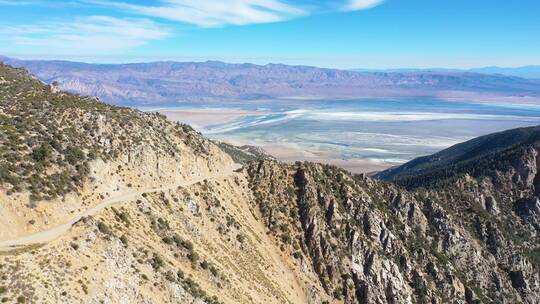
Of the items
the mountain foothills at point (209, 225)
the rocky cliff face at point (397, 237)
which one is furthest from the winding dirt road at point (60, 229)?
the rocky cliff face at point (397, 237)

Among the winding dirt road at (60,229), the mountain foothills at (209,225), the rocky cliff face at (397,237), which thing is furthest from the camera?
the rocky cliff face at (397,237)

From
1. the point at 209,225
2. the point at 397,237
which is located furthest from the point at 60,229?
the point at 397,237

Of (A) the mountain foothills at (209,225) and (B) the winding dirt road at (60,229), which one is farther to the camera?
(A) the mountain foothills at (209,225)

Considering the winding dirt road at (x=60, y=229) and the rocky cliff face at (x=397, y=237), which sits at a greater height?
→ the winding dirt road at (x=60, y=229)

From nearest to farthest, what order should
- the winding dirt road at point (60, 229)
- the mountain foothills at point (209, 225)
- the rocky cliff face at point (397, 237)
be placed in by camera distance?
the winding dirt road at point (60, 229), the mountain foothills at point (209, 225), the rocky cliff face at point (397, 237)

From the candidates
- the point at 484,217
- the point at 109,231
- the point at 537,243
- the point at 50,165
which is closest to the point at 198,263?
the point at 109,231

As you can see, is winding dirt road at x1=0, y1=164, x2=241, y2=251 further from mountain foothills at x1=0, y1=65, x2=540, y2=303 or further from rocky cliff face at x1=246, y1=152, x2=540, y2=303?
rocky cliff face at x1=246, y1=152, x2=540, y2=303

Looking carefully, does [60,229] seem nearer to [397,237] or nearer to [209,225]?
[209,225]

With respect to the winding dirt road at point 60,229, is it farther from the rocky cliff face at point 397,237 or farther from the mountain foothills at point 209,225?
the rocky cliff face at point 397,237

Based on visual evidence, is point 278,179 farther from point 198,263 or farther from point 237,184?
point 198,263

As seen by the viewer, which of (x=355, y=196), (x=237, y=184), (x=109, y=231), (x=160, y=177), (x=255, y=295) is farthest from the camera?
(x=355, y=196)
